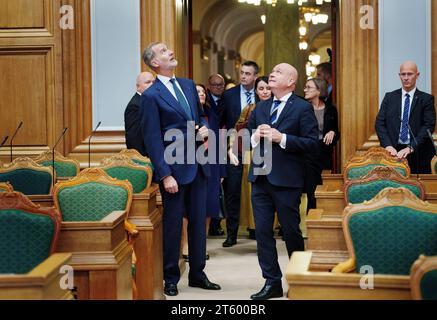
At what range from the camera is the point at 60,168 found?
21.6ft

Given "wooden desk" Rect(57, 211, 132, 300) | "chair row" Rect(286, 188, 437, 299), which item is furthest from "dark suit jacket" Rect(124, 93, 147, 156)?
"chair row" Rect(286, 188, 437, 299)

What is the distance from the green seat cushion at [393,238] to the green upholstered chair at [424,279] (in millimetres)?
874

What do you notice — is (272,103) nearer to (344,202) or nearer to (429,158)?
(344,202)

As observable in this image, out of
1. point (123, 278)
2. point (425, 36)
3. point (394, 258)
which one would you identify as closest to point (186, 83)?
point (123, 278)

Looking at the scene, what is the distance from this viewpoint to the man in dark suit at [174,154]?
4977mm

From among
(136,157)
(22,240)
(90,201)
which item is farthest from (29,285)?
(136,157)

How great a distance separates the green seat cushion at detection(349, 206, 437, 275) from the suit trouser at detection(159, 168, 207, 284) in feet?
6.44

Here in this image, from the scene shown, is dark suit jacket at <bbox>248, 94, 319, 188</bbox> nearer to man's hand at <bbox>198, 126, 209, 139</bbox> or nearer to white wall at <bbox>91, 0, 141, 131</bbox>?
man's hand at <bbox>198, 126, 209, 139</bbox>

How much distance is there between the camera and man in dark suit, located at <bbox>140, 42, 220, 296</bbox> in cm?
498

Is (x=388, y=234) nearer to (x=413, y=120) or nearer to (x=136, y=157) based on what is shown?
(x=136, y=157)

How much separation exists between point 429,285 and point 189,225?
302cm

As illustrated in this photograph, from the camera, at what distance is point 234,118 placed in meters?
7.58

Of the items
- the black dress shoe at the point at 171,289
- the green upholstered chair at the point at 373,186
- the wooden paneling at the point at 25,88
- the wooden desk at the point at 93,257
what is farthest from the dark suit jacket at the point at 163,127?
the wooden paneling at the point at 25,88

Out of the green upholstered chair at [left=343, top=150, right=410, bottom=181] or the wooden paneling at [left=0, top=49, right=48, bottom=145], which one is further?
the wooden paneling at [left=0, top=49, right=48, bottom=145]
